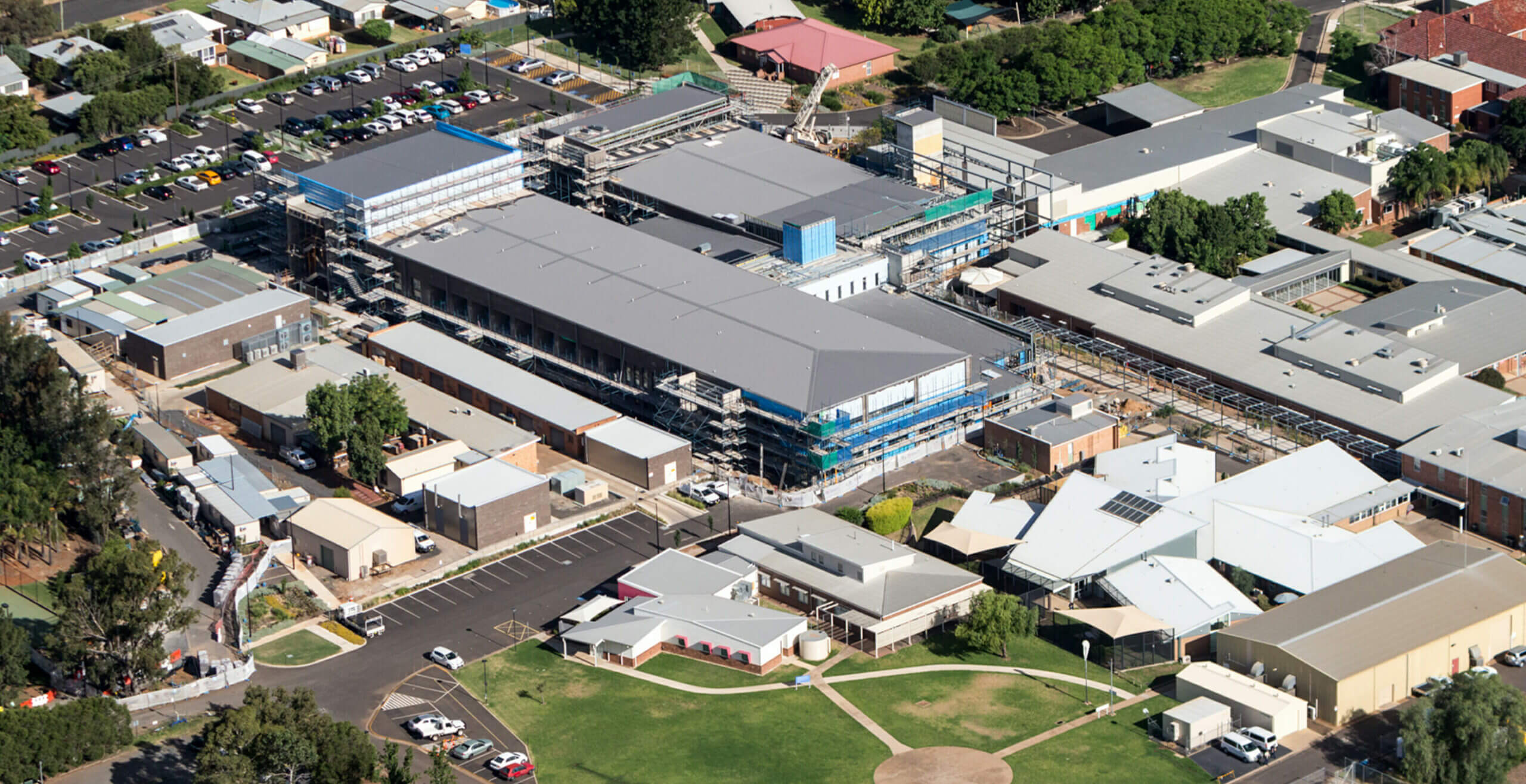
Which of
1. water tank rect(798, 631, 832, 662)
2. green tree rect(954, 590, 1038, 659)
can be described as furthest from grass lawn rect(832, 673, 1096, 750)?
water tank rect(798, 631, 832, 662)

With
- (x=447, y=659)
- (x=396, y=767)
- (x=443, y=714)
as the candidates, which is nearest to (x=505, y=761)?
(x=396, y=767)

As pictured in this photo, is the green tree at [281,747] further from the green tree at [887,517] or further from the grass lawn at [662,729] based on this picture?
the green tree at [887,517]

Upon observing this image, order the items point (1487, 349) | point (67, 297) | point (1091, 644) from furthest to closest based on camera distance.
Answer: point (67, 297)
point (1487, 349)
point (1091, 644)

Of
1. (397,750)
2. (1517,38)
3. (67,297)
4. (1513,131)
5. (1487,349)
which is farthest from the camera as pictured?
(1517,38)

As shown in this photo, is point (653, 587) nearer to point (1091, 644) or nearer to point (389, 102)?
point (1091, 644)

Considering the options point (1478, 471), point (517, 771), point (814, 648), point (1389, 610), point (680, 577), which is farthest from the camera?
point (1478, 471)

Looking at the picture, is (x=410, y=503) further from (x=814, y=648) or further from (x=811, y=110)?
(x=811, y=110)

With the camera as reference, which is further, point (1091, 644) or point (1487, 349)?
point (1487, 349)

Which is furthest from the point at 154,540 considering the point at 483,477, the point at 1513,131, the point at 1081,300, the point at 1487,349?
the point at 1513,131
